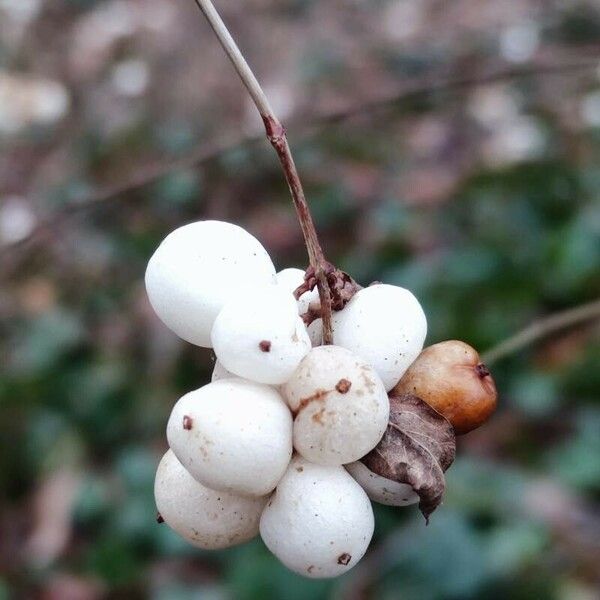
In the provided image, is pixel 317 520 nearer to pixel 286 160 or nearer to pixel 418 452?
pixel 418 452

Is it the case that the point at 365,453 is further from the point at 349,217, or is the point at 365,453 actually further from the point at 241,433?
the point at 349,217

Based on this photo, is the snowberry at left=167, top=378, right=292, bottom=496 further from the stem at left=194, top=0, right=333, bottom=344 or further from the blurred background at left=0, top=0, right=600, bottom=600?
the blurred background at left=0, top=0, right=600, bottom=600

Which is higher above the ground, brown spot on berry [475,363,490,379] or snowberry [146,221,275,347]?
snowberry [146,221,275,347]

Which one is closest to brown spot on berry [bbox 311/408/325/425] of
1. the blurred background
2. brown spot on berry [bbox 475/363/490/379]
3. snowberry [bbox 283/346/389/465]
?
snowberry [bbox 283/346/389/465]

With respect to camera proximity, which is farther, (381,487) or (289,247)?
(289,247)

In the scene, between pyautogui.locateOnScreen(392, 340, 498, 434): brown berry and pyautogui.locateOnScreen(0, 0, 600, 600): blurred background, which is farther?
pyautogui.locateOnScreen(0, 0, 600, 600): blurred background

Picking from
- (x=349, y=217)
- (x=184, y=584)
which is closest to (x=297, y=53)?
(x=349, y=217)

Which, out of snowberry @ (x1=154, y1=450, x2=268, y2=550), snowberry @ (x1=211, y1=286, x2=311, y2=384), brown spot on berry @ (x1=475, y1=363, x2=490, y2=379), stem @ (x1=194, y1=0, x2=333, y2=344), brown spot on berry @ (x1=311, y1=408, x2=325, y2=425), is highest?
stem @ (x1=194, y1=0, x2=333, y2=344)

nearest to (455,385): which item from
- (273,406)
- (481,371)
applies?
(481,371)

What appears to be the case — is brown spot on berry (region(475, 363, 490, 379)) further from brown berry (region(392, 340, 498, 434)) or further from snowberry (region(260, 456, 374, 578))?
snowberry (region(260, 456, 374, 578))
